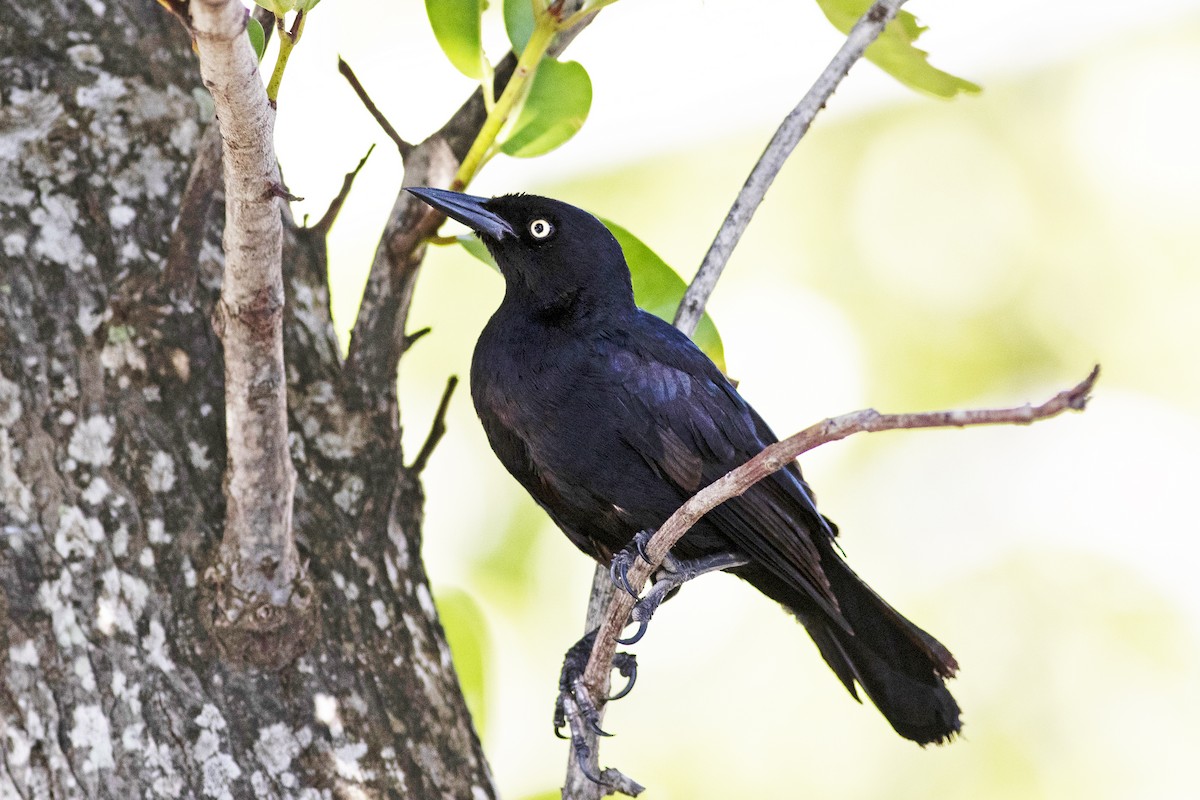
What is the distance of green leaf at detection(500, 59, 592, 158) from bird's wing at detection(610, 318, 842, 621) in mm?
530

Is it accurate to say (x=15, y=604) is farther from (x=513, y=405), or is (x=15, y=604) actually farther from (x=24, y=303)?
(x=513, y=405)

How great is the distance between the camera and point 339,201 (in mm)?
2863

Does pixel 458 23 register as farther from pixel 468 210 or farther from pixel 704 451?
pixel 704 451

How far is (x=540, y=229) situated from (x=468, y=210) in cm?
36

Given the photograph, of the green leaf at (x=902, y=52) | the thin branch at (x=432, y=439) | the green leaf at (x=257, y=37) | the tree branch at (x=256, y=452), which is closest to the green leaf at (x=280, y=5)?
the green leaf at (x=257, y=37)

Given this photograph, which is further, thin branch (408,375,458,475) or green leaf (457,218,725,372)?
green leaf (457,218,725,372)

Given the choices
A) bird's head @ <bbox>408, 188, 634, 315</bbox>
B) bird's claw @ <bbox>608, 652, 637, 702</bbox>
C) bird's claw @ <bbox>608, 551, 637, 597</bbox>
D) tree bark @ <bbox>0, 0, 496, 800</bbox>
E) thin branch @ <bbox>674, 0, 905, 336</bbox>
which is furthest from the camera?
bird's head @ <bbox>408, 188, 634, 315</bbox>

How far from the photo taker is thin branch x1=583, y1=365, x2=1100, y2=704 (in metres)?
1.51

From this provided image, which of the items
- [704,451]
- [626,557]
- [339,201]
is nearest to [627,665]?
[626,557]

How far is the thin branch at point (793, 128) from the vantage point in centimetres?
280

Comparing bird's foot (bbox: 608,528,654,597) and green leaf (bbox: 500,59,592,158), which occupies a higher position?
green leaf (bbox: 500,59,592,158)

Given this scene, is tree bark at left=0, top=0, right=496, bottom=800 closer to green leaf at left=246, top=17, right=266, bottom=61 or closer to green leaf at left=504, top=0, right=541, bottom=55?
green leaf at left=246, top=17, right=266, bottom=61

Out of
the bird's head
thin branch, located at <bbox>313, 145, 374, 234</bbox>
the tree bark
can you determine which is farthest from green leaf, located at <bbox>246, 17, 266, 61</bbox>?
the bird's head

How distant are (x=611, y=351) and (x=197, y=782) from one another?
51.5 inches
